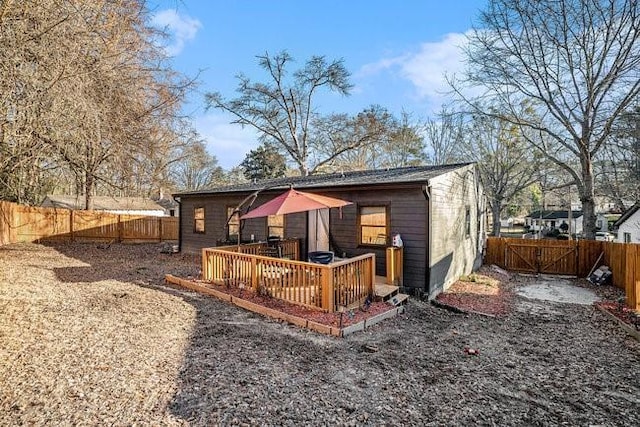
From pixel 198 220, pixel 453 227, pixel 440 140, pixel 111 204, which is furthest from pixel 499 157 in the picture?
pixel 111 204

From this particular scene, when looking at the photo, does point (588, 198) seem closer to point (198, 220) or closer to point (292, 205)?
point (292, 205)

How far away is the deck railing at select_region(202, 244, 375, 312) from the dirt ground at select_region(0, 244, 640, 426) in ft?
2.50

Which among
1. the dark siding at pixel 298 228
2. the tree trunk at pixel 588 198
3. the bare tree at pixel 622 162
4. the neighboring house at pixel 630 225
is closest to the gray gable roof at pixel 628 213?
the neighboring house at pixel 630 225

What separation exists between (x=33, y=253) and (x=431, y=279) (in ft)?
43.2

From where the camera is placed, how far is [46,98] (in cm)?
489

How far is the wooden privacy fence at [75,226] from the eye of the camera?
14398 mm

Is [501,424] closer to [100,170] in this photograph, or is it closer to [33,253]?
[100,170]

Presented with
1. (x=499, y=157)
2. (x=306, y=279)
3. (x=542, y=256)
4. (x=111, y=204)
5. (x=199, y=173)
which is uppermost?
(x=199, y=173)

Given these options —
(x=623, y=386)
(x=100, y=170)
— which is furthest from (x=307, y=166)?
(x=623, y=386)

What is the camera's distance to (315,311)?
19.9 feet

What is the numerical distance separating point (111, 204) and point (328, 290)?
91.3ft

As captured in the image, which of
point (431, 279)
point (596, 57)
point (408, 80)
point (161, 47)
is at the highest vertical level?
point (408, 80)

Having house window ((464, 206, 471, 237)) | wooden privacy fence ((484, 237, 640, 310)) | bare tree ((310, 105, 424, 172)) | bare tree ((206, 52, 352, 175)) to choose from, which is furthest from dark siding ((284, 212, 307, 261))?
bare tree ((206, 52, 352, 175))

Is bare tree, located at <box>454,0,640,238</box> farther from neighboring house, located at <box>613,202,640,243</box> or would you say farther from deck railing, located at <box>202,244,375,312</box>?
deck railing, located at <box>202,244,375,312</box>
